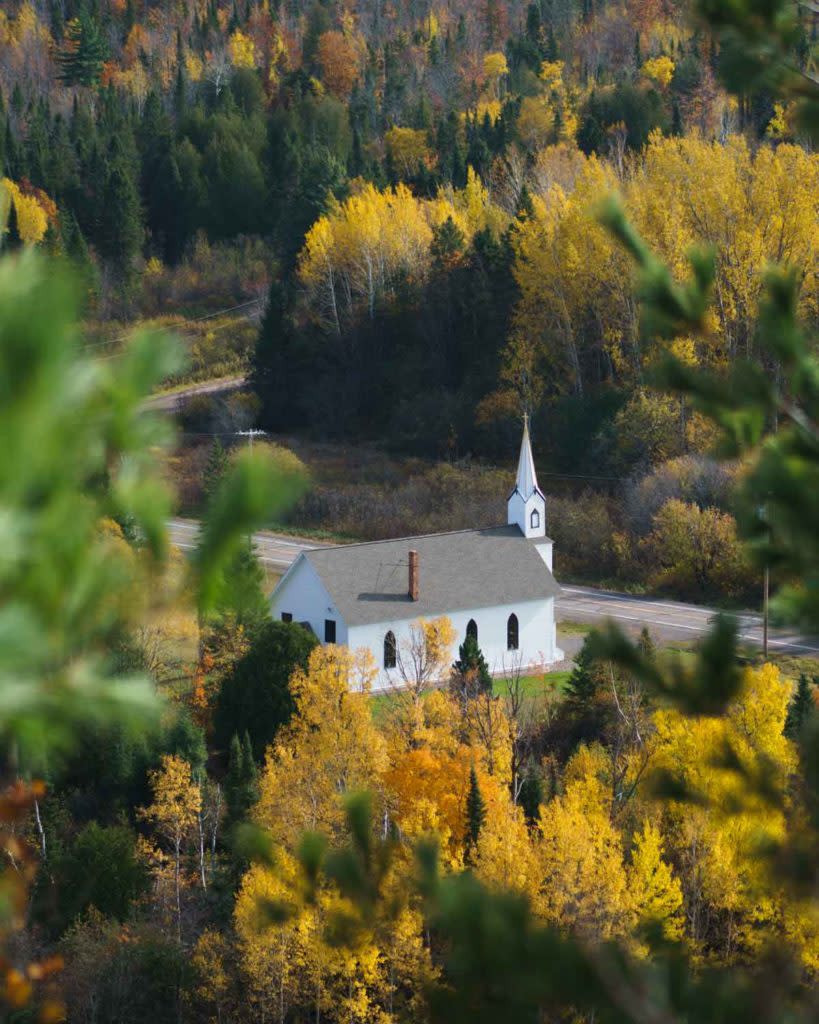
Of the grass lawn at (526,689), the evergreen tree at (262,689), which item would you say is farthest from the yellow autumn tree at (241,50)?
the evergreen tree at (262,689)

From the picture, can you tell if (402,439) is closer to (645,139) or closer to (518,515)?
(518,515)

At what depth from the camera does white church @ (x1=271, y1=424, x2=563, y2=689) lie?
32.7 m

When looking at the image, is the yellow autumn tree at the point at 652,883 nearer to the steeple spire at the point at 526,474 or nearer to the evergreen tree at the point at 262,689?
the evergreen tree at the point at 262,689

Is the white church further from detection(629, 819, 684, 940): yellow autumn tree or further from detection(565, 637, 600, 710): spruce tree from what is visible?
detection(629, 819, 684, 940): yellow autumn tree

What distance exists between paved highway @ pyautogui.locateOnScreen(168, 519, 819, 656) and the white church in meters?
1.11

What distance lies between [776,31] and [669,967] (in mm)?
3240

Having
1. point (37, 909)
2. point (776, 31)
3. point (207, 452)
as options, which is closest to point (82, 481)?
point (37, 909)

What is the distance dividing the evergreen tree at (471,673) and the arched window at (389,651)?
226cm

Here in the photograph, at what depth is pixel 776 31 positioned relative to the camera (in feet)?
16.7

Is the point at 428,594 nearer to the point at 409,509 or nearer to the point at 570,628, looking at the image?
the point at 570,628

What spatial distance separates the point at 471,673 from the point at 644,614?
808 cm

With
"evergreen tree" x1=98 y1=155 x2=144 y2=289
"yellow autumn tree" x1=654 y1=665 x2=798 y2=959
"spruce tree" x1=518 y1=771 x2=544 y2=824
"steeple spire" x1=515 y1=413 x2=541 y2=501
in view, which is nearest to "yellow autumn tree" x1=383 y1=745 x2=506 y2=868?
"spruce tree" x1=518 y1=771 x2=544 y2=824

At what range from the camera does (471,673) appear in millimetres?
27641

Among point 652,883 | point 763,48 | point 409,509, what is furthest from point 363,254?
point 763,48
